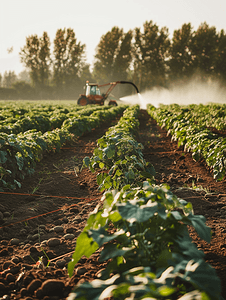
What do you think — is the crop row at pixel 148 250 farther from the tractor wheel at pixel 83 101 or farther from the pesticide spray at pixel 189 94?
the pesticide spray at pixel 189 94

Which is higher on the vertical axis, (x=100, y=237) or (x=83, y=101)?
(x=83, y=101)

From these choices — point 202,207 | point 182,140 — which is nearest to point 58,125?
point 182,140

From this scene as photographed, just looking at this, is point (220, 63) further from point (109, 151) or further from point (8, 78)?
point (8, 78)

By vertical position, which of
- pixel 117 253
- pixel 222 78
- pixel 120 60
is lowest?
pixel 117 253

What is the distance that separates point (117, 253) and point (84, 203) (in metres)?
1.91

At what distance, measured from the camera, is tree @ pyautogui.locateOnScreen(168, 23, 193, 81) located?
4888 cm

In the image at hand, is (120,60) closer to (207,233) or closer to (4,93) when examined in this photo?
(4,93)

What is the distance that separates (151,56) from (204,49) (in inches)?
405

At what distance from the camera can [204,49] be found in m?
49.1

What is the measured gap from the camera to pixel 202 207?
9.95ft

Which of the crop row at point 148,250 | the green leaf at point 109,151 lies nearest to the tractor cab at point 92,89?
Answer: the green leaf at point 109,151

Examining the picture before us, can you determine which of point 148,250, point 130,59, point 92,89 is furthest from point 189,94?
point 148,250

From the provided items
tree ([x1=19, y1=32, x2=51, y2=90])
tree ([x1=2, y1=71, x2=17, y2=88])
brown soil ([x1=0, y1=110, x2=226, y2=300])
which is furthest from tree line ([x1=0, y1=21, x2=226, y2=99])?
brown soil ([x1=0, y1=110, x2=226, y2=300])

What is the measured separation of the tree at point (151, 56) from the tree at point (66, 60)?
14.2m
